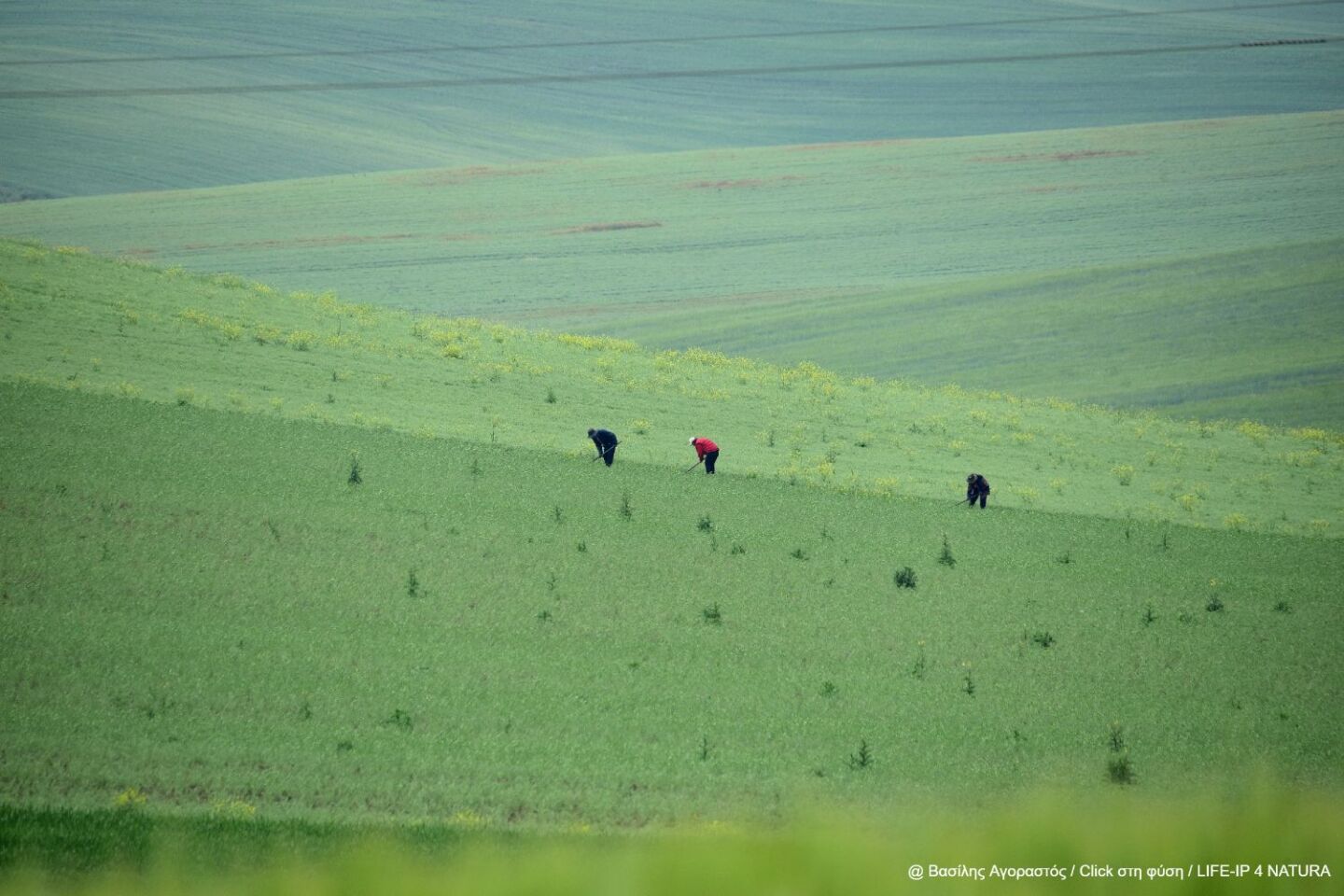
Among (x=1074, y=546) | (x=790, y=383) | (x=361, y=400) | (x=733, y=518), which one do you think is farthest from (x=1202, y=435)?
(x=361, y=400)

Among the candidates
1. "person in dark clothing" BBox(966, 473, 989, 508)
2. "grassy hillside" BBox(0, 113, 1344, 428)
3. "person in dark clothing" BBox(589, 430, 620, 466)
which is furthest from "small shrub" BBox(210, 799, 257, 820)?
"grassy hillside" BBox(0, 113, 1344, 428)

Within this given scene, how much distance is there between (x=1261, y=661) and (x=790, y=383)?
2408 cm

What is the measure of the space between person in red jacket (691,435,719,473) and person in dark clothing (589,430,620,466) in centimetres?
181

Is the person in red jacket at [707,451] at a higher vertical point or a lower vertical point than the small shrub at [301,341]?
lower

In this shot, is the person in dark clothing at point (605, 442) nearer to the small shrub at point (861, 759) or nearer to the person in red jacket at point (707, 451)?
the person in red jacket at point (707, 451)

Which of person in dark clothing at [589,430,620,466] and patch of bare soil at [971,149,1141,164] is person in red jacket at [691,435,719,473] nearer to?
person in dark clothing at [589,430,620,466]

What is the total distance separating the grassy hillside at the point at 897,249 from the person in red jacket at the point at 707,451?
1289 inches

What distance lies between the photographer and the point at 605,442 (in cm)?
2770

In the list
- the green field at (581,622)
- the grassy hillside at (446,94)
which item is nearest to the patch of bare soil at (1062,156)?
the grassy hillside at (446,94)

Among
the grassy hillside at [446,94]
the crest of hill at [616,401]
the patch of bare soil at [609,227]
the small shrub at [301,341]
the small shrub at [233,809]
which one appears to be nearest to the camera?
the small shrub at [233,809]

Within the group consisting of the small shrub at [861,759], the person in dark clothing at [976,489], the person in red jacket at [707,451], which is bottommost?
the small shrub at [861,759]

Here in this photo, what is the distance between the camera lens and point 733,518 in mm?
26188

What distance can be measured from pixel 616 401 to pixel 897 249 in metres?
58.3

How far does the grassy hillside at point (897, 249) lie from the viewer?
207ft
